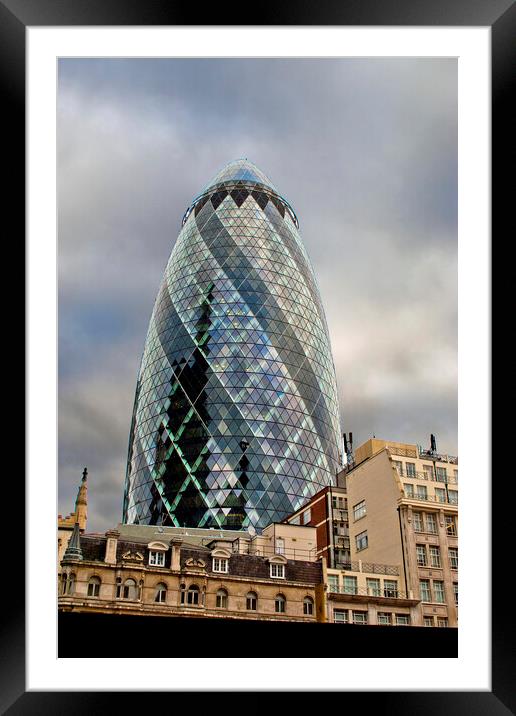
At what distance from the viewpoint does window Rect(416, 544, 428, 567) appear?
2219 centimetres

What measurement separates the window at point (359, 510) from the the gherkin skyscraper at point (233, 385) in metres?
13.5

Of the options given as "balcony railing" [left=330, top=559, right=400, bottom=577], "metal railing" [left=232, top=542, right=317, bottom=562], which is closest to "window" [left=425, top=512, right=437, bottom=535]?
"balcony railing" [left=330, top=559, right=400, bottom=577]

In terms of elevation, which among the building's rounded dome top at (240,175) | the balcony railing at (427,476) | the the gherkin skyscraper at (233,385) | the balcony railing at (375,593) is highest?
the building's rounded dome top at (240,175)

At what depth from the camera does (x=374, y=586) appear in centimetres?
2220

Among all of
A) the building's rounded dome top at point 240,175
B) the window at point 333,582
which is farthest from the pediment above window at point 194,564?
the building's rounded dome top at point 240,175

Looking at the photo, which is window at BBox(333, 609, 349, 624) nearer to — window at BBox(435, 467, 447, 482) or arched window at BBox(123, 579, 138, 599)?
window at BBox(435, 467, 447, 482)

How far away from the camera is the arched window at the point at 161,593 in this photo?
22538 mm

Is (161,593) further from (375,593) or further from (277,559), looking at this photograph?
(375,593)

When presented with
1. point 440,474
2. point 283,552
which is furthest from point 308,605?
point 440,474

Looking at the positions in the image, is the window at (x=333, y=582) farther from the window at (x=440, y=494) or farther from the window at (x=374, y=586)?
the window at (x=440, y=494)

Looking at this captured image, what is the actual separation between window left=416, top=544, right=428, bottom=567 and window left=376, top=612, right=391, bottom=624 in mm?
1549

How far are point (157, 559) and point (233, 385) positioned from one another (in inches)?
718
